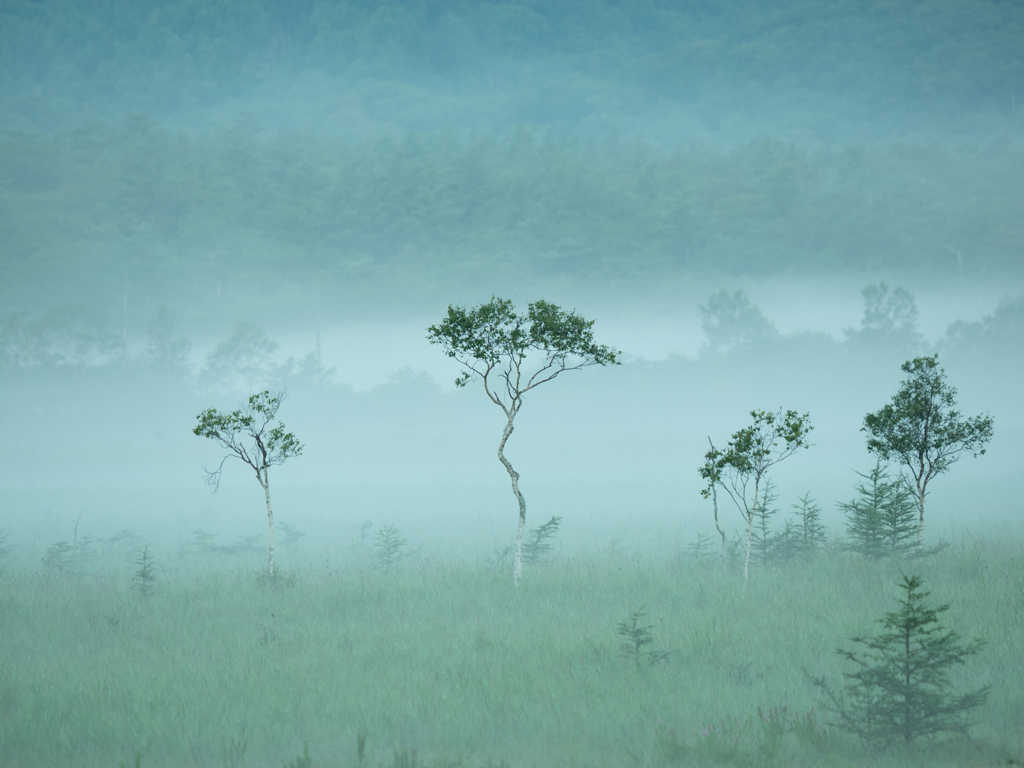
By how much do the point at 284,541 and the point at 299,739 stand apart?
22022 mm

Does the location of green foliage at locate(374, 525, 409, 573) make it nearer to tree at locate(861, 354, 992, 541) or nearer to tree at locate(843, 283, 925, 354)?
tree at locate(861, 354, 992, 541)

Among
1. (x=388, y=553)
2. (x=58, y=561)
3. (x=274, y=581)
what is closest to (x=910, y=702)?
(x=274, y=581)

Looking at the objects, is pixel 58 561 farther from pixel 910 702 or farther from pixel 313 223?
pixel 313 223

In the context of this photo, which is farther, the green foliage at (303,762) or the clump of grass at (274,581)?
the clump of grass at (274,581)

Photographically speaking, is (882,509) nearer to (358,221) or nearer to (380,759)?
(380,759)

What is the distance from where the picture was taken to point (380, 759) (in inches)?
318

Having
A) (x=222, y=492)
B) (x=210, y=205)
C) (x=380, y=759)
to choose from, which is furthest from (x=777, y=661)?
(x=210, y=205)

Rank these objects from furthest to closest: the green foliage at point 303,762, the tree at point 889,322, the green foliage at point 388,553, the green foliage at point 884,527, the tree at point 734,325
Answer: the tree at point 734,325 → the tree at point 889,322 → the green foliage at point 388,553 → the green foliage at point 884,527 → the green foliage at point 303,762

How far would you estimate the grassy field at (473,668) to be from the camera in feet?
27.7

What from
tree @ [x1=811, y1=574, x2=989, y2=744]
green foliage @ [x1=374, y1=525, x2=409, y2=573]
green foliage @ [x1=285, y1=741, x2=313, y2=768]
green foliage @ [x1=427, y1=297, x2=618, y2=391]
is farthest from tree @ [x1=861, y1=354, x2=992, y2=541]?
green foliage @ [x1=285, y1=741, x2=313, y2=768]

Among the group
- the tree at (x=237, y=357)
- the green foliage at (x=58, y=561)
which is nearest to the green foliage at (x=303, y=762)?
the green foliage at (x=58, y=561)

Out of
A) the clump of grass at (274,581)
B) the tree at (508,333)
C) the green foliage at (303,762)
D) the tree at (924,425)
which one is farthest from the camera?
the tree at (924,425)

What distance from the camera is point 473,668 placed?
36.6ft

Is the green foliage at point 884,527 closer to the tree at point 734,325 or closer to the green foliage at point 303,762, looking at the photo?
the green foliage at point 303,762
